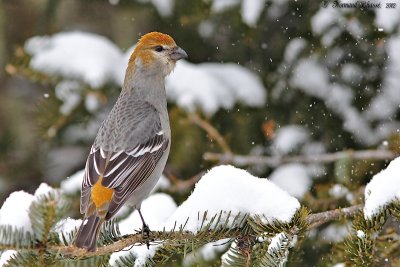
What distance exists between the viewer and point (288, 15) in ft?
18.4

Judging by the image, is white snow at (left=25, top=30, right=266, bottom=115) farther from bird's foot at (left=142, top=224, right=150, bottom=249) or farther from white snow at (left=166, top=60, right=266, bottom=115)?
bird's foot at (left=142, top=224, right=150, bottom=249)

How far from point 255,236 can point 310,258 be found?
187 centimetres

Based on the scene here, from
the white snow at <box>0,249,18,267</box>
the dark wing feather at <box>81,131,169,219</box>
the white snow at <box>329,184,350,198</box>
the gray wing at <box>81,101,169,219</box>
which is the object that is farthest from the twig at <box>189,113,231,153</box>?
the white snow at <box>0,249,18,267</box>

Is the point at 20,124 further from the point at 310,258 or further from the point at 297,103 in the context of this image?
the point at 310,258

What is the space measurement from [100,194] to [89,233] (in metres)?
0.69

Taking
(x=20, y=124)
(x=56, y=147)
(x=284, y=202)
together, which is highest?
(x=20, y=124)

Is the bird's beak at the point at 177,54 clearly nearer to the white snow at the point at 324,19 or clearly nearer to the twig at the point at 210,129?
the twig at the point at 210,129

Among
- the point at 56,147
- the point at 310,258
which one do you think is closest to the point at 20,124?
the point at 56,147

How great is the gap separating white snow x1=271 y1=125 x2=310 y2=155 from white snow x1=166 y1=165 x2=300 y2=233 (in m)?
2.17

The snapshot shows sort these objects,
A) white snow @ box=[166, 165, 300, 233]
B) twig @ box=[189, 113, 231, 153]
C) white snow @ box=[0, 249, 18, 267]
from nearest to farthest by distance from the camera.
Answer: white snow @ box=[0, 249, 18, 267] → white snow @ box=[166, 165, 300, 233] → twig @ box=[189, 113, 231, 153]

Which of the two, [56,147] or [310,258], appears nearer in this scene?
[310,258]

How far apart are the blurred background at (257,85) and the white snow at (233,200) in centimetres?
172

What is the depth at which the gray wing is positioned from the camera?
150 inches

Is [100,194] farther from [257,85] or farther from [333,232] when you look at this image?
[257,85]
